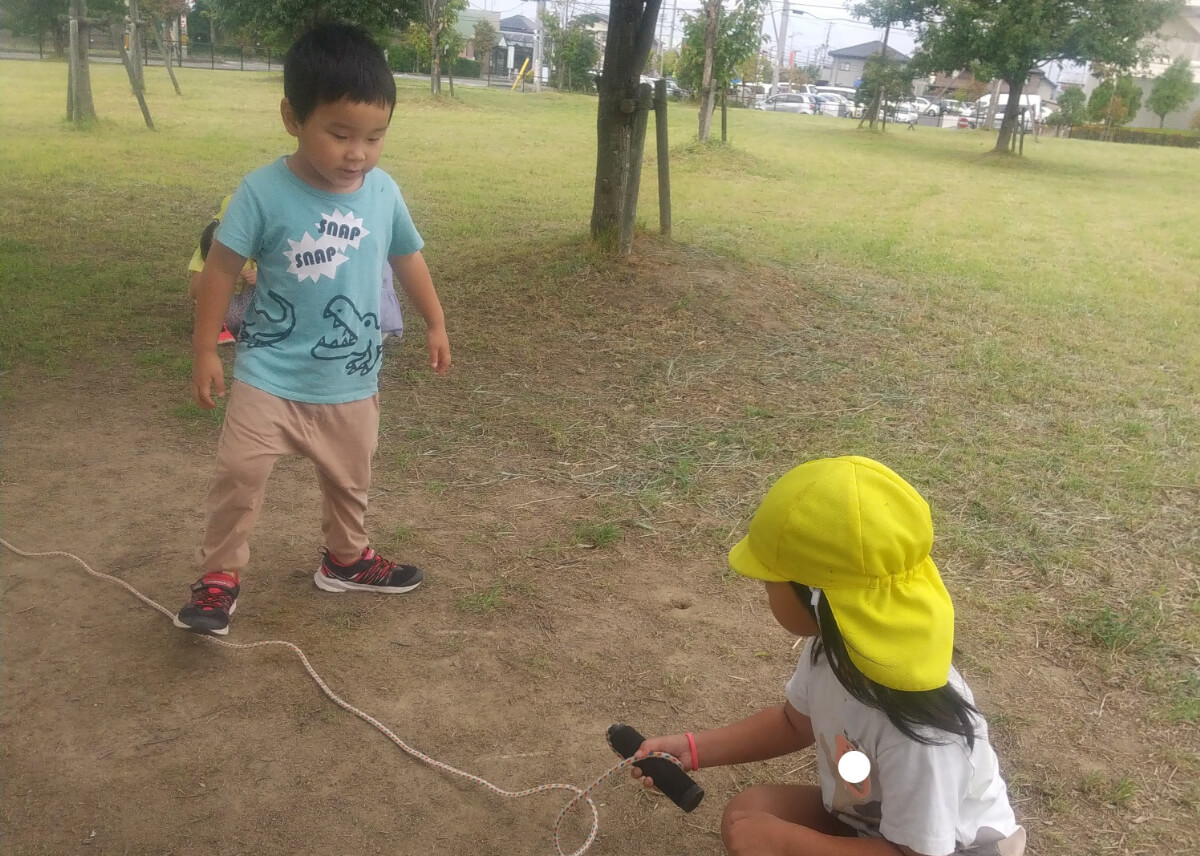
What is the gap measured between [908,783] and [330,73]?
72.4 inches

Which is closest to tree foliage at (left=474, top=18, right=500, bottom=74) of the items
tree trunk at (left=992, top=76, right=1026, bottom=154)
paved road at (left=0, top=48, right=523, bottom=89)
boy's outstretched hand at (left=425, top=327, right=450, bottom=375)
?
paved road at (left=0, top=48, right=523, bottom=89)

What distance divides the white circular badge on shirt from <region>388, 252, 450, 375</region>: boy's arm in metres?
1.62

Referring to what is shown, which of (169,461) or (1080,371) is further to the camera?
(1080,371)

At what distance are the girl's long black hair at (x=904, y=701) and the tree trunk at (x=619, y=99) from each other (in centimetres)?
464

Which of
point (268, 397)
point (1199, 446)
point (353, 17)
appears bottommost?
point (1199, 446)

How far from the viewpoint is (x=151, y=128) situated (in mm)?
13367

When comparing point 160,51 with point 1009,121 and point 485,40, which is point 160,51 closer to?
point 485,40

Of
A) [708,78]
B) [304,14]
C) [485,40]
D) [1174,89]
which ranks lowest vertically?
[304,14]

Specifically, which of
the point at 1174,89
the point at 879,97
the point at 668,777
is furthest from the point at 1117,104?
the point at 668,777

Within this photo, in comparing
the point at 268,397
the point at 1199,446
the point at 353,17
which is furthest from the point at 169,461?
the point at 353,17

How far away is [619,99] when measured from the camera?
19.1 ft

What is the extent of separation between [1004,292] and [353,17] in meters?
6.77

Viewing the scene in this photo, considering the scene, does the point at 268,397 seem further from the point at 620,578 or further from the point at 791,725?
the point at 791,725

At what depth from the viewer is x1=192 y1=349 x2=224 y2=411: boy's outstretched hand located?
2311 millimetres
